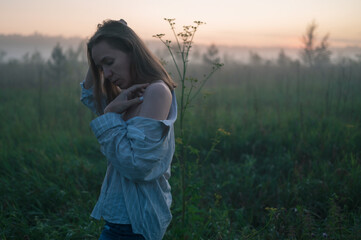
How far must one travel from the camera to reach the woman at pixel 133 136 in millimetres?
1348

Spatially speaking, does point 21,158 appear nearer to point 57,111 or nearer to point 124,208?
point 57,111

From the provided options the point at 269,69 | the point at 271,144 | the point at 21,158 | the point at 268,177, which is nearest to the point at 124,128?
the point at 268,177

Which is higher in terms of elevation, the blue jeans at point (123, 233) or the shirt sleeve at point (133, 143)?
the shirt sleeve at point (133, 143)

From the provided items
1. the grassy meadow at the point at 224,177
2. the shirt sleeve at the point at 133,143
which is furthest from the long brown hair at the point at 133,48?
the grassy meadow at the point at 224,177

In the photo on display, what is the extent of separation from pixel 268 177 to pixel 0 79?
11.2 m

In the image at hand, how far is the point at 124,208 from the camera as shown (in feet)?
4.89

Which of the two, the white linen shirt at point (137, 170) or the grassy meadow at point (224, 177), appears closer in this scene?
the white linen shirt at point (137, 170)

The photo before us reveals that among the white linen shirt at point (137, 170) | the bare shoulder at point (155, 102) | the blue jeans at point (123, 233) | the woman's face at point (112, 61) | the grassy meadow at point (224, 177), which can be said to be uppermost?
the woman's face at point (112, 61)

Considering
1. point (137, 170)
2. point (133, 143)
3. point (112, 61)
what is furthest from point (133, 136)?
point (112, 61)

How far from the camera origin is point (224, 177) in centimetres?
355

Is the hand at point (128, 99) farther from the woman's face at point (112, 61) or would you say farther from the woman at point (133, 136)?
the woman's face at point (112, 61)

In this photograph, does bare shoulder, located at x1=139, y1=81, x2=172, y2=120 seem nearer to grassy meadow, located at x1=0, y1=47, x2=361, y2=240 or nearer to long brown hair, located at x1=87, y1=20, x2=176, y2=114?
long brown hair, located at x1=87, y1=20, x2=176, y2=114

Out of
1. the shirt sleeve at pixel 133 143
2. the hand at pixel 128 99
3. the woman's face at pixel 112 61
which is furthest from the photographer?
the woman's face at pixel 112 61

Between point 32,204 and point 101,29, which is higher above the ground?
point 101,29
